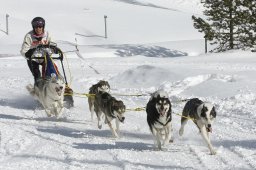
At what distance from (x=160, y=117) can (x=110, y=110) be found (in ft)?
4.21

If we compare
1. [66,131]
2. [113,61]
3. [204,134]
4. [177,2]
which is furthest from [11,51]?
[177,2]

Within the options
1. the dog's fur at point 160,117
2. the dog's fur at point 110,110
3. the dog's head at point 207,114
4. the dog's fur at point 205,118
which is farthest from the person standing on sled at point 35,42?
the dog's head at point 207,114

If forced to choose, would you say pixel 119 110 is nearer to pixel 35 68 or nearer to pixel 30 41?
pixel 35 68

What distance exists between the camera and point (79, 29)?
36.4 m

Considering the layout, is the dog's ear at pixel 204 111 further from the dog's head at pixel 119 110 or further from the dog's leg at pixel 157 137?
the dog's head at pixel 119 110

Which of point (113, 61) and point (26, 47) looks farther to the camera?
point (113, 61)

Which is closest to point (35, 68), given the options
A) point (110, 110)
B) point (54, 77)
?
point (54, 77)

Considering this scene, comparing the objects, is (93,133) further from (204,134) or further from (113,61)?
(113,61)

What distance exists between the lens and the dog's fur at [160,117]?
723cm

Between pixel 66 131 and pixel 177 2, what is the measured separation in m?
40.8

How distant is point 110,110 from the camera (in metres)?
8.31

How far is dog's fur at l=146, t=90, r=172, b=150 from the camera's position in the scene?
723 centimetres

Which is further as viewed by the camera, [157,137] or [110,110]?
[110,110]

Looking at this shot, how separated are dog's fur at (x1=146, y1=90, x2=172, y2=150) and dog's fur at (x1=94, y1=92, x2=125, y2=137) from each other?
2.61 feet
